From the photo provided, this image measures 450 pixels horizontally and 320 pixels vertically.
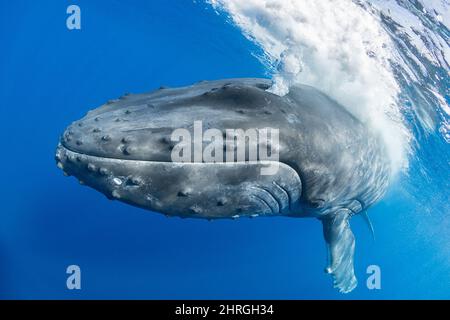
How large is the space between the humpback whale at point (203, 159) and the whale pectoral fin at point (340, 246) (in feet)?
5.70

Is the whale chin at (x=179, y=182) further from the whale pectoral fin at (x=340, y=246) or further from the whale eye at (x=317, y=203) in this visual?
the whale pectoral fin at (x=340, y=246)

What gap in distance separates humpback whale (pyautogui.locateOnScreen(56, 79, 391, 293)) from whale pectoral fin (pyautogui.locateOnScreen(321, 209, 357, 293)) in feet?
5.70

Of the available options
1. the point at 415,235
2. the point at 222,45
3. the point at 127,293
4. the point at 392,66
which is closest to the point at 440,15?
the point at 392,66

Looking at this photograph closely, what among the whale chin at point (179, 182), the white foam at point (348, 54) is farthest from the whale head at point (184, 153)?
the white foam at point (348, 54)

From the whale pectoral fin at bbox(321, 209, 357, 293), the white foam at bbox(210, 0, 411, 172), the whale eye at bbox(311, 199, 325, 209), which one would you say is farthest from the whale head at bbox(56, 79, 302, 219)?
the white foam at bbox(210, 0, 411, 172)

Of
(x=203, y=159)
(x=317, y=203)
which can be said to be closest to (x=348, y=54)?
(x=317, y=203)

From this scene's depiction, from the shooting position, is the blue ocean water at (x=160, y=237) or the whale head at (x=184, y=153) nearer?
the whale head at (x=184, y=153)

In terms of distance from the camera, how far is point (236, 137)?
14.2ft

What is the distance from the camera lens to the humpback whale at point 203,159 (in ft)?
13.6

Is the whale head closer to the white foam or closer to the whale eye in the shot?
the whale eye

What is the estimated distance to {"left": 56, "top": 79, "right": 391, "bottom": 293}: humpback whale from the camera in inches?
163

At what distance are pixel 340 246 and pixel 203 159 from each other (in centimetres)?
496

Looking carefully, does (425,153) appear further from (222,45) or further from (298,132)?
(222,45)

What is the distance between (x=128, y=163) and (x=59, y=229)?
32.5 metres
